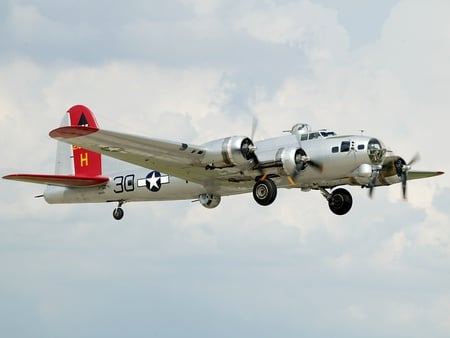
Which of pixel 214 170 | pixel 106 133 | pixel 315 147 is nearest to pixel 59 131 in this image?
pixel 106 133

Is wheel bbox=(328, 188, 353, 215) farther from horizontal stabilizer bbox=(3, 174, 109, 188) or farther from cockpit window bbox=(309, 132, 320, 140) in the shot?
horizontal stabilizer bbox=(3, 174, 109, 188)

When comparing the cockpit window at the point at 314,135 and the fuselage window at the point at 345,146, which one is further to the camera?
the cockpit window at the point at 314,135

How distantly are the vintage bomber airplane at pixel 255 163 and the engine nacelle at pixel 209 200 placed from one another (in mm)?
33

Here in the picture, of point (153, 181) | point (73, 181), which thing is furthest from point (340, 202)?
point (73, 181)

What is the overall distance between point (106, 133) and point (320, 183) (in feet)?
23.5

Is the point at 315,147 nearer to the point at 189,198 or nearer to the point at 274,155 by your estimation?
the point at 274,155

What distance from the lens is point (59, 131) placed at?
28.1m

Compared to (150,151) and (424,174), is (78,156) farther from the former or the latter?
(424,174)

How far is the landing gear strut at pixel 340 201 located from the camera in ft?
109

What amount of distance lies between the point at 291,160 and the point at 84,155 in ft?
33.5

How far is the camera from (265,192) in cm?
3119

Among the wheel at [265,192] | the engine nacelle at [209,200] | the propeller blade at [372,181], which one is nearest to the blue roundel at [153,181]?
the engine nacelle at [209,200]

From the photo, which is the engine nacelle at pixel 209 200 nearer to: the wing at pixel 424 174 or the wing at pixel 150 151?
the wing at pixel 150 151

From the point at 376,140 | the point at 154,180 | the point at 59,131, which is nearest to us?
the point at 59,131
